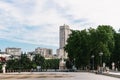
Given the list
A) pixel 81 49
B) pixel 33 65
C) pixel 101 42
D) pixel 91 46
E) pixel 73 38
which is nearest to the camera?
pixel 101 42

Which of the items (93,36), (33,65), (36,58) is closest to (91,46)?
(93,36)

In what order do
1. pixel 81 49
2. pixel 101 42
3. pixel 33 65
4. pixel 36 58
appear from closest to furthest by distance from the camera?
pixel 101 42, pixel 81 49, pixel 33 65, pixel 36 58

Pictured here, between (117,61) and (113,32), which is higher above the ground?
(113,32)

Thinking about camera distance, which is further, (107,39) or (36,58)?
(36,58)

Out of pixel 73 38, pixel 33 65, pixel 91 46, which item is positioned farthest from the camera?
pixel 33 65

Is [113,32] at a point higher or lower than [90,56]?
higher

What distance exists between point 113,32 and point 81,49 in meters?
11.0

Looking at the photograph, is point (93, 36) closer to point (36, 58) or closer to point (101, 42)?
point (101, 42)

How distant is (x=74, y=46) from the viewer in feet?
355

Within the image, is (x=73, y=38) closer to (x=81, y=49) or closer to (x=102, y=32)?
(x=81, y=49)

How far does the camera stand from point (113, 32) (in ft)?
338

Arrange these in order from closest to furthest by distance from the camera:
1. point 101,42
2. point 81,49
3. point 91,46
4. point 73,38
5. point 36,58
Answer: point 101,42, point 91,46, point 81,49, point 73,38, point 36,58

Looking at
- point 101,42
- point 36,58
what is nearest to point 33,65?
point 36,58

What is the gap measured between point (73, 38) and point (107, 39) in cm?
2024
